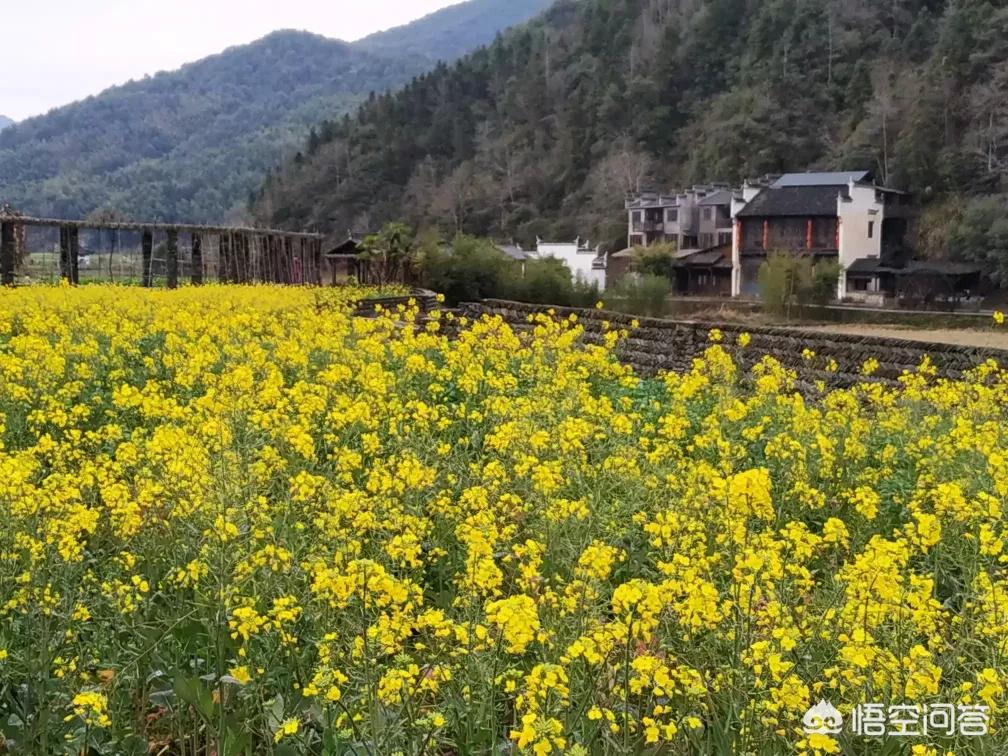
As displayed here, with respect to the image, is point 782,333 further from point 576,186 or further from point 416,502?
point 576,186

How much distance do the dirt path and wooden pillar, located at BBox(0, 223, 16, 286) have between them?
18.4m

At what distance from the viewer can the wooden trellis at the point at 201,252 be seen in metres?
19.5

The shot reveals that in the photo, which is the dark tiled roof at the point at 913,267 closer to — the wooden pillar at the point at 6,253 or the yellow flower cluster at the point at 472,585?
the wooden pillar at the point at 6,253

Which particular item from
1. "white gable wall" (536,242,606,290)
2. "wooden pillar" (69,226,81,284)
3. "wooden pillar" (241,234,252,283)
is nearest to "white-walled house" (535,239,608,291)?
"white gable wall" (536,242,606,290)

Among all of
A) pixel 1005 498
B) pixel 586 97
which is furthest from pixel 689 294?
pixel 1005 498

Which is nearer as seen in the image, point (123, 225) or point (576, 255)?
point (123, 225)

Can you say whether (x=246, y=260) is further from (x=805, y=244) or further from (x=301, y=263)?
(x=805, y=244)

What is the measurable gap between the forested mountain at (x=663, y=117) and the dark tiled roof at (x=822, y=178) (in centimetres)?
337

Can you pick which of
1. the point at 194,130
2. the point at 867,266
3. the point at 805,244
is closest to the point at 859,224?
the point at 805,244

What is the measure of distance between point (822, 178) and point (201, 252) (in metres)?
31.9

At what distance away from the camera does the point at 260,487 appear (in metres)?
4.17

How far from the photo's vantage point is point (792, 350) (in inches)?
460

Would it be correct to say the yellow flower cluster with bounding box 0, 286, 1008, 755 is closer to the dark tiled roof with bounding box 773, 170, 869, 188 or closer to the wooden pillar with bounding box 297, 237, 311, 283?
the wooden pillar with bounding box 297, 237, 311, 283

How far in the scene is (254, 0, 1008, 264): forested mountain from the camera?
151 ft
